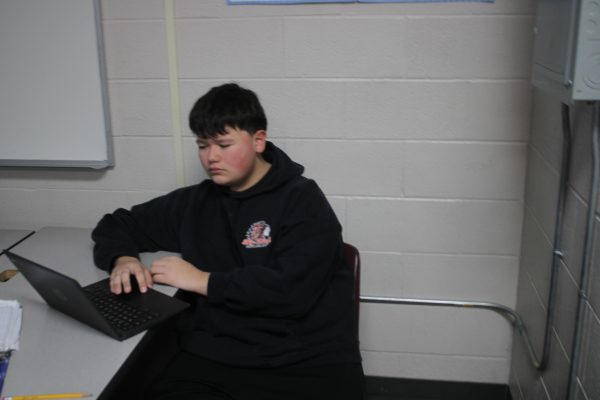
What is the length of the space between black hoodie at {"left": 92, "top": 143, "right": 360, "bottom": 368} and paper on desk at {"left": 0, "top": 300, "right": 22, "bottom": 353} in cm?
30

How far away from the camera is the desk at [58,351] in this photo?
131 cm

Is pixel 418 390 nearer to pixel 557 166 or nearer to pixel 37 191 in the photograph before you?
pixel 557 166

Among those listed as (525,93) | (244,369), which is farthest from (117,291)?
(525,93)

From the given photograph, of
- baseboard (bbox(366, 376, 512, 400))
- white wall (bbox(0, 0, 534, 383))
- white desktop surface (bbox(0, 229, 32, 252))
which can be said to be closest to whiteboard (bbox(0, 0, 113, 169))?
white wall (bbox(0, 0, 534, 383))

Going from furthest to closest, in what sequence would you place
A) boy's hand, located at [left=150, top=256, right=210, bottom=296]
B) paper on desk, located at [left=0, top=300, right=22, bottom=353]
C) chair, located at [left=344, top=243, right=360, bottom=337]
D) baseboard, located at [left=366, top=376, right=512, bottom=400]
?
baseboard, located at [left=366, top=376, right=512, bottom=400], chair, located at [left=344, top=243, right=360, bottom=337], boy's hand, located at [left=150, top=256, right=210, bottom=296], paper on desk, located at [left=0, top=300, right=22, bottom=353]

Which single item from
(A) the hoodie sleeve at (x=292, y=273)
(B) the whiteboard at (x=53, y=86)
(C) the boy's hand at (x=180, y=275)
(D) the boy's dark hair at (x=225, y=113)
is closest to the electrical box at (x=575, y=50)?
(A) the hoodie sleeve at (x=292, y=273)

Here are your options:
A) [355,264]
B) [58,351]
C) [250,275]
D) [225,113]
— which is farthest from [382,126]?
[58,351]

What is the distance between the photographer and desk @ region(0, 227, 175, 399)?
131cm

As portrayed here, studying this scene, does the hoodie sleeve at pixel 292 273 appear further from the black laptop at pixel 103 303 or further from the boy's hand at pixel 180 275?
the black laptop at pixel 103 303

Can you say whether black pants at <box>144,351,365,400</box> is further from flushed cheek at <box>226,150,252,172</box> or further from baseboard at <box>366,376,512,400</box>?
baseboard at <box>366,376,512,400</box>

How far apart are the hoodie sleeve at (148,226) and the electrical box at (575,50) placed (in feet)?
3.71

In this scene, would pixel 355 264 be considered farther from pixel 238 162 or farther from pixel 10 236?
pixel 10 236

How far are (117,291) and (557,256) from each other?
1.17m

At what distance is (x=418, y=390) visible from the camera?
2.51m
